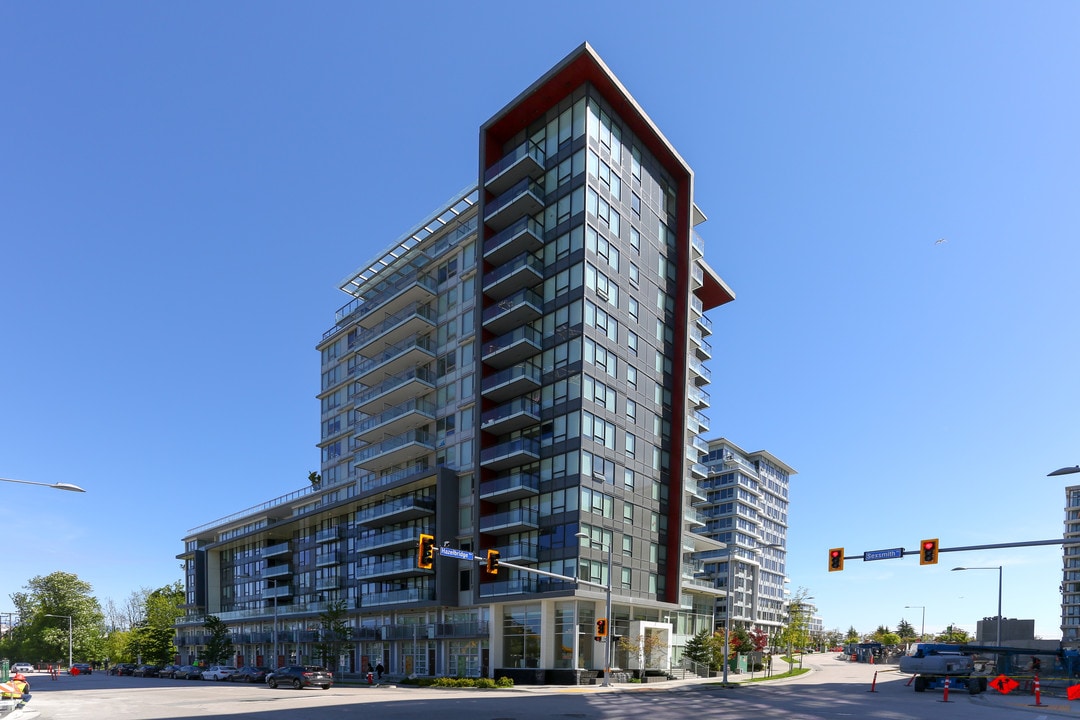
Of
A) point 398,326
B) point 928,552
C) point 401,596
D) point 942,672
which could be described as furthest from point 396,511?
point 928,552

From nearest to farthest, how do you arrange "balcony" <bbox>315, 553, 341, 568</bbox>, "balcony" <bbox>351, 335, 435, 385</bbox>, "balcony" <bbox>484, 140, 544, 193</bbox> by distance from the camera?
"balcony" <bbox>484, 140, 544, 193</bbox> < "balcony" <bbox>351, 335, 435, 385</bbox> < "balcony" <bbox>315, 553, 341, 568</bbox>

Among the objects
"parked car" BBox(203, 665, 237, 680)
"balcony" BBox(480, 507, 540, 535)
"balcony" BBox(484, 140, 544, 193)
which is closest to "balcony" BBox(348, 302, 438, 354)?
"balcony" BBox(484, 140, 544, 193)

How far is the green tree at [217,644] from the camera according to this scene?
278ft

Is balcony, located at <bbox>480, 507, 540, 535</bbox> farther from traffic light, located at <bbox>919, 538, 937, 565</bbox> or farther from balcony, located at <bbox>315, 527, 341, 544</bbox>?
balcony, located at <bbox>315, 527, 341, 544</bbox>

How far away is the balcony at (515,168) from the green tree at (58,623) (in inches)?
4347

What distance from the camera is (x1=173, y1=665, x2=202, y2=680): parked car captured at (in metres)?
70.8

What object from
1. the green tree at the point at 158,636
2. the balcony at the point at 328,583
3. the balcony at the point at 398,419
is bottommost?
the green tree at the point at 158,636

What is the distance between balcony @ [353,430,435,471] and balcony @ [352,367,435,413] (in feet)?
12.0

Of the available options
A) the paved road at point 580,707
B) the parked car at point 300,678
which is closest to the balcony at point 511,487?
the paved road at point 580,707

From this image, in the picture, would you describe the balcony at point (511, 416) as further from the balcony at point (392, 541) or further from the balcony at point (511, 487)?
the balcony at point (392, 541)

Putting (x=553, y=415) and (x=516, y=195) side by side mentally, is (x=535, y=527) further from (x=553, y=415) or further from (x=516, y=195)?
(x=516, y=195)

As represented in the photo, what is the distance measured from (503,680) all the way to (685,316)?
32080 mm

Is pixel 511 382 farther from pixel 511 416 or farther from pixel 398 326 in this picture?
pixel 398 326

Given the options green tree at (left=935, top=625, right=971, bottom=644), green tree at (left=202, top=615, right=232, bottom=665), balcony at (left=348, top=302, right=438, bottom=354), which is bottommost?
green tree at (left=935, top=625, right=971, bottom=644)
